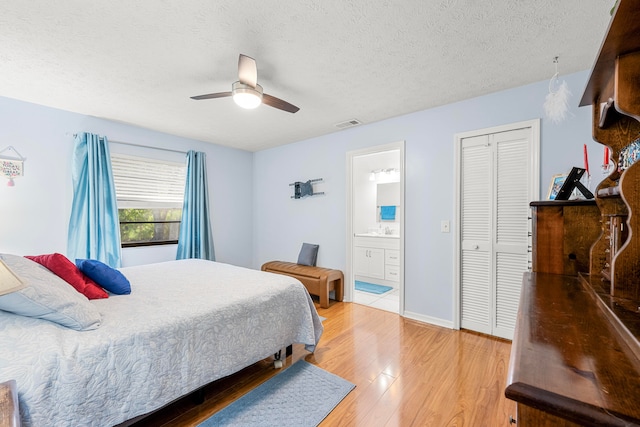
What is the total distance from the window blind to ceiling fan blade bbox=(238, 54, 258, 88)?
2.66 metres

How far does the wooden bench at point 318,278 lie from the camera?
3660 millimetres

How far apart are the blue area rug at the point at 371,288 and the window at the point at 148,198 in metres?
3.05

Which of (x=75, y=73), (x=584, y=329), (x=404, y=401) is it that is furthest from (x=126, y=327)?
(x=75, y=73)

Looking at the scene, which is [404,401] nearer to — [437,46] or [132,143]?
[437,46]

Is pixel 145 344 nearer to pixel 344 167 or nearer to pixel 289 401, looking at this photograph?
pixel 289 401

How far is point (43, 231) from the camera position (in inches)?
122

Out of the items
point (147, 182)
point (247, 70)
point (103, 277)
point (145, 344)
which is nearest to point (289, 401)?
point (145, 344)

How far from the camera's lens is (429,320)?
3.16 meters

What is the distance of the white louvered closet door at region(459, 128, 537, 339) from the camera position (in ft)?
8.59

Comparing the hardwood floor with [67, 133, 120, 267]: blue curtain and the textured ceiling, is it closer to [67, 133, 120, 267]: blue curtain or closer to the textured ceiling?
the textured ceiling

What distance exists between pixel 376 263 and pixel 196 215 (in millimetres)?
3027

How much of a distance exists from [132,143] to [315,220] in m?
2.71

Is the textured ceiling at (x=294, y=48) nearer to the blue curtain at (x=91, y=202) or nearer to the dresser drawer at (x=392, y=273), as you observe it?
the blue curtain at (x=91, y=202)

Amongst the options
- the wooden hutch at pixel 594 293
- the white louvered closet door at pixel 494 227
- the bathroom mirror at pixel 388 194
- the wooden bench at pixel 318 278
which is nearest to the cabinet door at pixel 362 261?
the bathroom mirror at pixel 388 194
